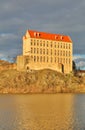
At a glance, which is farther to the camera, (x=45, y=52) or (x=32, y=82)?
(x=45, y=52)

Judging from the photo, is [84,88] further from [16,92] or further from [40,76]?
[16,92]

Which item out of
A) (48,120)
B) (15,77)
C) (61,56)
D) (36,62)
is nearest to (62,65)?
(61,56)

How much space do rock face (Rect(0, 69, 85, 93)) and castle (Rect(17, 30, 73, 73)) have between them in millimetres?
4818

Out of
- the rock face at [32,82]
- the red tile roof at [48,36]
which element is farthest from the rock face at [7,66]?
the red tile roof at [48,36]

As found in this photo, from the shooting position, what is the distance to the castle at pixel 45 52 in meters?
153

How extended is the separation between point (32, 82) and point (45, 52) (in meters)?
19.4

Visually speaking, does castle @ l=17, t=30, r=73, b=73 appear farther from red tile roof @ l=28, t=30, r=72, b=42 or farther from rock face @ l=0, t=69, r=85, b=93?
rock face @ l=0, t=69, r=85, b=93

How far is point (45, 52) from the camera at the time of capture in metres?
160

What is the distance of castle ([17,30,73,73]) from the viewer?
152750 millimetres

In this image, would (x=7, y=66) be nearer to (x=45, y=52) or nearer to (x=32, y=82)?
(x=32, y=82)

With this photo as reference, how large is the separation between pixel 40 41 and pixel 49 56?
9.28m

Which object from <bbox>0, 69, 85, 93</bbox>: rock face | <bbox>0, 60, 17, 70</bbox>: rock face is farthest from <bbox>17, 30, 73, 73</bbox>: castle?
<bbox>0, 69, 85, 93</bbox>: rock face

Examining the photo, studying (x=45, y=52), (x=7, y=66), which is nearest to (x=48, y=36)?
(x=45, y=52)

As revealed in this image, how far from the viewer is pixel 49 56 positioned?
160 meters
